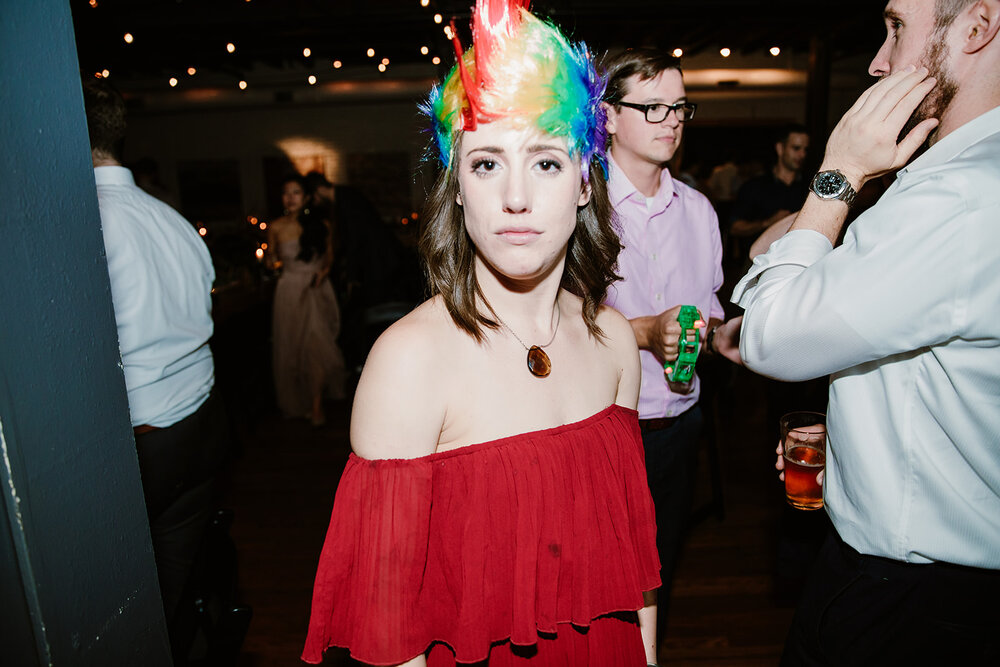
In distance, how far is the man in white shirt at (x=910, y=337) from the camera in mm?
925

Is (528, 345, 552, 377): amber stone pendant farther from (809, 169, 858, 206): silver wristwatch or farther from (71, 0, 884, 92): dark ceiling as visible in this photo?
(71, 0, 884, 92): dark ceiling

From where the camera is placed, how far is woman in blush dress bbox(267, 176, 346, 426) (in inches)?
187

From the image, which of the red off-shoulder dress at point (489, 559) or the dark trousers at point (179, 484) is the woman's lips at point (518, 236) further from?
the dark trousers at point (179, 484)

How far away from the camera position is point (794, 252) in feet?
3.55

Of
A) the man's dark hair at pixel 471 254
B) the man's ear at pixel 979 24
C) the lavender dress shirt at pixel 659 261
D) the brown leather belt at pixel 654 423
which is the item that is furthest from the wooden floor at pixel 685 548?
the man's ear at pixel 979 24

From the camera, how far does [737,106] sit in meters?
10.8

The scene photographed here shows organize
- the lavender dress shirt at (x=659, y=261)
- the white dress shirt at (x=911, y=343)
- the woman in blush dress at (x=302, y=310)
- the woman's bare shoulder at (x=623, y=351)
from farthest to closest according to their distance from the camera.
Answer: the woman in blush dress at (x=302, y=310) → the lavender dress shirt at (x=659, y=261) → the woman's bare shoulder at (x=623, y=351) → the white dress shirt at (x=911, y=343)

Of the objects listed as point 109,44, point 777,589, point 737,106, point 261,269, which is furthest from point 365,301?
point 737,106

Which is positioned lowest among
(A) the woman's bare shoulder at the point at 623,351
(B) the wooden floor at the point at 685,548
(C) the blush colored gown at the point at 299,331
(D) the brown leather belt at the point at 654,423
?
(B) the wooden floor at the point at 685,548

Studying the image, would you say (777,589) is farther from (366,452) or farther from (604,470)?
(366,452)

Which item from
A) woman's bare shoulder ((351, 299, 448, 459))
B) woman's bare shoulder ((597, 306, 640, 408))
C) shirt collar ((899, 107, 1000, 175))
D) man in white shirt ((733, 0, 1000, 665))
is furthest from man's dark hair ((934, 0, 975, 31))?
woman's bare shoulder ((351, 299, 448, 459))

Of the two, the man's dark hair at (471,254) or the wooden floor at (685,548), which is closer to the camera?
the man's dark hair at (471,254)

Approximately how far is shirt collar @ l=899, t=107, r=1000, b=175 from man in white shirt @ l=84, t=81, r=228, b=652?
1.92 meters

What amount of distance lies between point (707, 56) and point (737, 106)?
4.05ft
